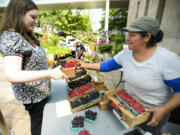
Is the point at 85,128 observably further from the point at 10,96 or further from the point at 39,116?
the point at 10,96

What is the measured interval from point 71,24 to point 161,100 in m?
14.0

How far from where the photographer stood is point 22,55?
1.00 meters

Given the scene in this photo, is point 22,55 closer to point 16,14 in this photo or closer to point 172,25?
point 16,14

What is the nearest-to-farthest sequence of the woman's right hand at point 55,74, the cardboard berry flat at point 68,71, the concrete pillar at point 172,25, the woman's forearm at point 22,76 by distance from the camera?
the woman's forearm at point 22,76 → the woman's right hand at point 55,74 → the cardboard berry flat at point 68,71 → the concrete pillar at point 172,25

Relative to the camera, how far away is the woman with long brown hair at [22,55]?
3.05ft

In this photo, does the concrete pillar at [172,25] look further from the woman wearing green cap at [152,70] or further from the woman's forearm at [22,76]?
the woman's forearm at [22,76]

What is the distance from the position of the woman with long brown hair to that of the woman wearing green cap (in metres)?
0.79

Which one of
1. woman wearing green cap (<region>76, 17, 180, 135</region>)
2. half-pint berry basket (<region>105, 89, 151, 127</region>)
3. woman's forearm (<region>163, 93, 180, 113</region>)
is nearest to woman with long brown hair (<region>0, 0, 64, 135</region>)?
half-pint berry basket (<region>105, 89, 151, 127</region>)

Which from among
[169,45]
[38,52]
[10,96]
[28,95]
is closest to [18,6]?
[38,52]

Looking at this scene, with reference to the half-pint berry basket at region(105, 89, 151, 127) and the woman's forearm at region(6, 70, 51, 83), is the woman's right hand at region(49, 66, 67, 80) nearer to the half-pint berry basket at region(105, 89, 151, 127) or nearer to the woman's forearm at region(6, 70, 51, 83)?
the woman's forearm at region(6, 70, 51, 83)

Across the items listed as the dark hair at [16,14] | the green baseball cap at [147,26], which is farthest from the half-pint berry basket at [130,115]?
the dark hair at [16,14]

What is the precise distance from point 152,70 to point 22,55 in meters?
1.24

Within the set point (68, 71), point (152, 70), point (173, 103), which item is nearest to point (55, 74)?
point (68, 71)

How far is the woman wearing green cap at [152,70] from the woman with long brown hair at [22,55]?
2.60ft
